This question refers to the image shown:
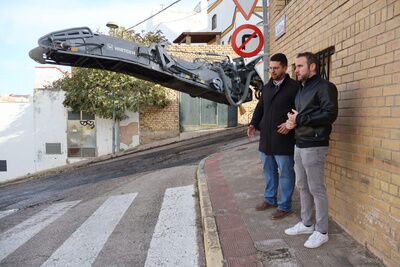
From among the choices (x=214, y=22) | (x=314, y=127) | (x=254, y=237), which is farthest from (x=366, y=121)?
(x=214, y=22)

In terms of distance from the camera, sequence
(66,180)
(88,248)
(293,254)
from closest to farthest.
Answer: (293,254)
(88,248)
(66,180)

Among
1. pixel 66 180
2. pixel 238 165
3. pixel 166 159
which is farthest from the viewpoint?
pixel 166 159

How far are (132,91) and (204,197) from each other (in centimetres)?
1259

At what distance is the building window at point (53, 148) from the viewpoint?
1866cm

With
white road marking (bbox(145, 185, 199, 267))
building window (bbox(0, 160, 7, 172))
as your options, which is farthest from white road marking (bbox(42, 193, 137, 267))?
building window (bbox(0, 160, 7, 172))

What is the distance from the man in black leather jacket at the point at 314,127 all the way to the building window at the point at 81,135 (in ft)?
51.9

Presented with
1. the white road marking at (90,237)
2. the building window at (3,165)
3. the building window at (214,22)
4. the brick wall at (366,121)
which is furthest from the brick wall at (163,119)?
the brick wall at (366,121)

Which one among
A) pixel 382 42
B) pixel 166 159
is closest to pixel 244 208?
pixel 382 42

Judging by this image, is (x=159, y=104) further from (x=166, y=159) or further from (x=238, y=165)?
(x=238, y=165)

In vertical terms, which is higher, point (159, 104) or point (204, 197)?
point (159, 104)

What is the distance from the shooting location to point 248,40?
689 cm

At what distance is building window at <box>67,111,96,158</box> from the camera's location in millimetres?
18688

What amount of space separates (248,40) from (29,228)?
15.2 ft

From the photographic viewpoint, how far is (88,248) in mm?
4961
